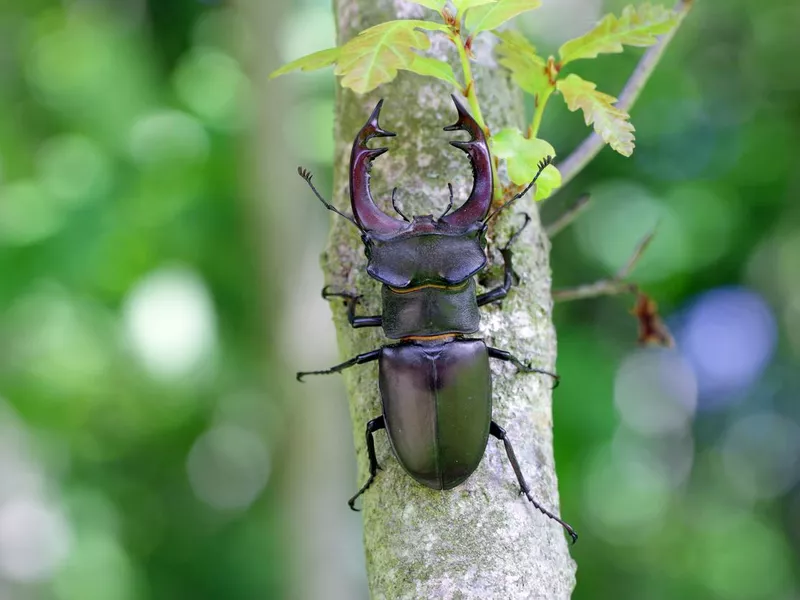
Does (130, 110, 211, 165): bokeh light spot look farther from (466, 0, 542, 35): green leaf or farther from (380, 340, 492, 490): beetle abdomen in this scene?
(466, 0, 542, 35): green leaf

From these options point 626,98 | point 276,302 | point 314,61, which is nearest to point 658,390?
point 276,302

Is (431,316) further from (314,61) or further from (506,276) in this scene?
(314,61)

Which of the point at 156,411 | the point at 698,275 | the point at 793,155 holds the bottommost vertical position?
the point at 156,411

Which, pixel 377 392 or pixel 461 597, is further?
pixel 377 392

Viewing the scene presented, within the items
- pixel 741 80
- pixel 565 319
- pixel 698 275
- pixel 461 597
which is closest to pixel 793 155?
pixel 741 80

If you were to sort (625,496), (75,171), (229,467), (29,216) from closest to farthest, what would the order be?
(29,216) < (75,171) < (625,496) < (229,467)

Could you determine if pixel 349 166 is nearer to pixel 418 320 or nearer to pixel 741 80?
pixel 418 320
